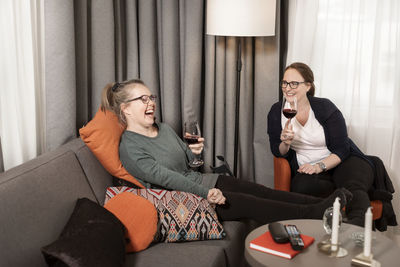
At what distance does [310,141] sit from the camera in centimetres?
289

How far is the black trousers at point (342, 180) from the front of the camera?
8.68 feet

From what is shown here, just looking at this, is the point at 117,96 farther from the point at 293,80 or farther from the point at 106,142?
the point at 293,80

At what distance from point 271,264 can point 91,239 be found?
25.4 inches

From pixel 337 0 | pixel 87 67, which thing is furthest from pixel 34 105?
pixel 337 0

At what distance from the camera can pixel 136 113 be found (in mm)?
2482

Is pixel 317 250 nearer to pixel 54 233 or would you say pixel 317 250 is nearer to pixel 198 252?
pixel 198 252

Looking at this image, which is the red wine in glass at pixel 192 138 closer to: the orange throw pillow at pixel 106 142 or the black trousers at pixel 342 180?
the orange throw pillow at pixel 106 142

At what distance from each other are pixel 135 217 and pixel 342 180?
1.30 metres

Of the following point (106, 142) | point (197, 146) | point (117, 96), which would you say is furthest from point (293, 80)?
point (106, 142)

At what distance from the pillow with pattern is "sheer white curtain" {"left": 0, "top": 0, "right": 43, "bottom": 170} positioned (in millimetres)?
484

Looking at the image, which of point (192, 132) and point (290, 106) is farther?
point (290, 106)

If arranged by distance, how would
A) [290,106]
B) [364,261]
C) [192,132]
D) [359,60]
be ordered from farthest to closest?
[359,60]
[290,106]
[192,132]
[364,261]

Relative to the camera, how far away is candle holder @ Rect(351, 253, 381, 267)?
1680 millimetres

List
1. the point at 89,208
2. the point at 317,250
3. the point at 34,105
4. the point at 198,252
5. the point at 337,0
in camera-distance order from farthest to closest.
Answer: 1. the point at 337,0
2. the point at 34,105
3. the point at 198,252
4. the point at 89,208
5. the point at 317,250
